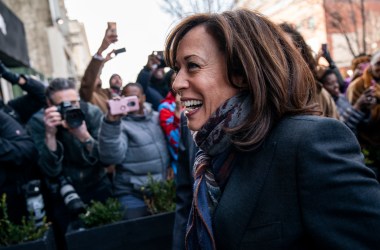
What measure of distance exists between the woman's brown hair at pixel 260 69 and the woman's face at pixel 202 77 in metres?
0.03

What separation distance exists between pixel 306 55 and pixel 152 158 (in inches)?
65.2

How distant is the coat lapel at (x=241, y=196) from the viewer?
143 centimetres

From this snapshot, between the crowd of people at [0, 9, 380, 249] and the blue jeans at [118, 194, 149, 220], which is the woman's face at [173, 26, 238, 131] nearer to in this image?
the crowd of people at [0, 9, 380, 249]

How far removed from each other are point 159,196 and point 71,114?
3.15 ft

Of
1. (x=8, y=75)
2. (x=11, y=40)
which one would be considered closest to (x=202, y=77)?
(x=8, y=75)

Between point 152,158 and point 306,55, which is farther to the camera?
point 152,158

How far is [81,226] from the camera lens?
10.4ft

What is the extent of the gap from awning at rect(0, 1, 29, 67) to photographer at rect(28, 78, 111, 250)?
4.44m

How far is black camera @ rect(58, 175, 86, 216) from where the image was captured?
126 inches

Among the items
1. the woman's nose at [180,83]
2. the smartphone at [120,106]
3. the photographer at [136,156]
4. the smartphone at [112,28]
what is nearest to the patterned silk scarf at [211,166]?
the woman's nose at [180,83]

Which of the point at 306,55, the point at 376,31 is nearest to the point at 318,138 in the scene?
the point at 306,55

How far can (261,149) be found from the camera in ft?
4.88

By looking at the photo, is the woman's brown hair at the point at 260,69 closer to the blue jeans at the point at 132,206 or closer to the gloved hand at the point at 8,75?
the blue jeans at the point at 132,206

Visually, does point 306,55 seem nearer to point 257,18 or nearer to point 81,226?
point 257,18
